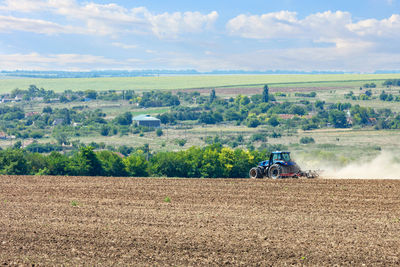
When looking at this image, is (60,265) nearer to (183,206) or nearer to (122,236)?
(122,236)

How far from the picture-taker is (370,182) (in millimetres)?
33750

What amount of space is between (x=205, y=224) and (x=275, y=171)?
16188 mm

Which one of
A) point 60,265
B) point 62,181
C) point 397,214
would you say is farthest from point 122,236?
point 62,181

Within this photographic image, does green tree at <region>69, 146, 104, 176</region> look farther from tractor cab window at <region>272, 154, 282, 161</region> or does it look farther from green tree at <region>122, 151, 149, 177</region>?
tractor cab window at <region>272, 154, 282, 161</region>

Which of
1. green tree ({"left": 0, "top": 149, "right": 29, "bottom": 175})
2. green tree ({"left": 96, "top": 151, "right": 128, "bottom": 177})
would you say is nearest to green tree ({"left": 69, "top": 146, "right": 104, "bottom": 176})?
green tree ({"left": 96, "top": 151, "right": 128, "bottom": 177})

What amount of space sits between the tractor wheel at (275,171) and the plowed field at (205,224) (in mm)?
2047

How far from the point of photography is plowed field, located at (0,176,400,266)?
18.1 meters

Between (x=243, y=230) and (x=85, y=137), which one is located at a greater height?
(x=243, y=230)

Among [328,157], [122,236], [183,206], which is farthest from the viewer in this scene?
[328,157]

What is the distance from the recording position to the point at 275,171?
37.8 meters

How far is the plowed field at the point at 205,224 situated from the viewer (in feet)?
A: 59.5

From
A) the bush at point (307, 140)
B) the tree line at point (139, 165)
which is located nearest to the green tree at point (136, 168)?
the tree line at point (139, 165)

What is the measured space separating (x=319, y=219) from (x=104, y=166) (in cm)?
3158

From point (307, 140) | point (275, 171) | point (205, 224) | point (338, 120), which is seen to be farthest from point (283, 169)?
point (338, 120)
